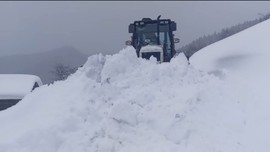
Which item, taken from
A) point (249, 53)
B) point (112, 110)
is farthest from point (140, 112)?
point (249, 53)

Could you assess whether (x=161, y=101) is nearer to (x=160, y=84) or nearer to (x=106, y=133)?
(x=160, y=84)

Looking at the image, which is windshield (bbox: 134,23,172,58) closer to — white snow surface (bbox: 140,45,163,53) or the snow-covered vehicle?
white snow surface (bbox: 140,45,163,53)

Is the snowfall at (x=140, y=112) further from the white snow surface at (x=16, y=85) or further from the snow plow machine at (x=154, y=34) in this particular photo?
the white snow surface at (x=16, y=85)

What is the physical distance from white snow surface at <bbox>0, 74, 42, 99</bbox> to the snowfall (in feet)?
18.8

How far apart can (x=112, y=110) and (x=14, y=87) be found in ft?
27.3

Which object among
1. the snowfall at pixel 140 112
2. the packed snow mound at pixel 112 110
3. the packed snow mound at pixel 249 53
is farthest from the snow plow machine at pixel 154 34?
the packed snow mound at pixel 112 110

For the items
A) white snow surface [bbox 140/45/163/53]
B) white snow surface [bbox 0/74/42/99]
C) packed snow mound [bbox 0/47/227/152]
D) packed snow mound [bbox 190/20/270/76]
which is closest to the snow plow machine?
white snow surface [bbox 140/45/163/53]

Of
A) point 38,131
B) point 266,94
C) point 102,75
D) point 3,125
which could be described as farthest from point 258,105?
point 3,125

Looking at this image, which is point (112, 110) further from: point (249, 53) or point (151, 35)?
point (151, 35)

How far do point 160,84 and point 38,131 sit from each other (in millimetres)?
2689

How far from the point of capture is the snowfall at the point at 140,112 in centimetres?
689

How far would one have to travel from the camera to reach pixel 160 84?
28.3 feet

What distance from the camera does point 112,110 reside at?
7414 millimetres

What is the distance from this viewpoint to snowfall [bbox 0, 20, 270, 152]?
6887 millimetres
